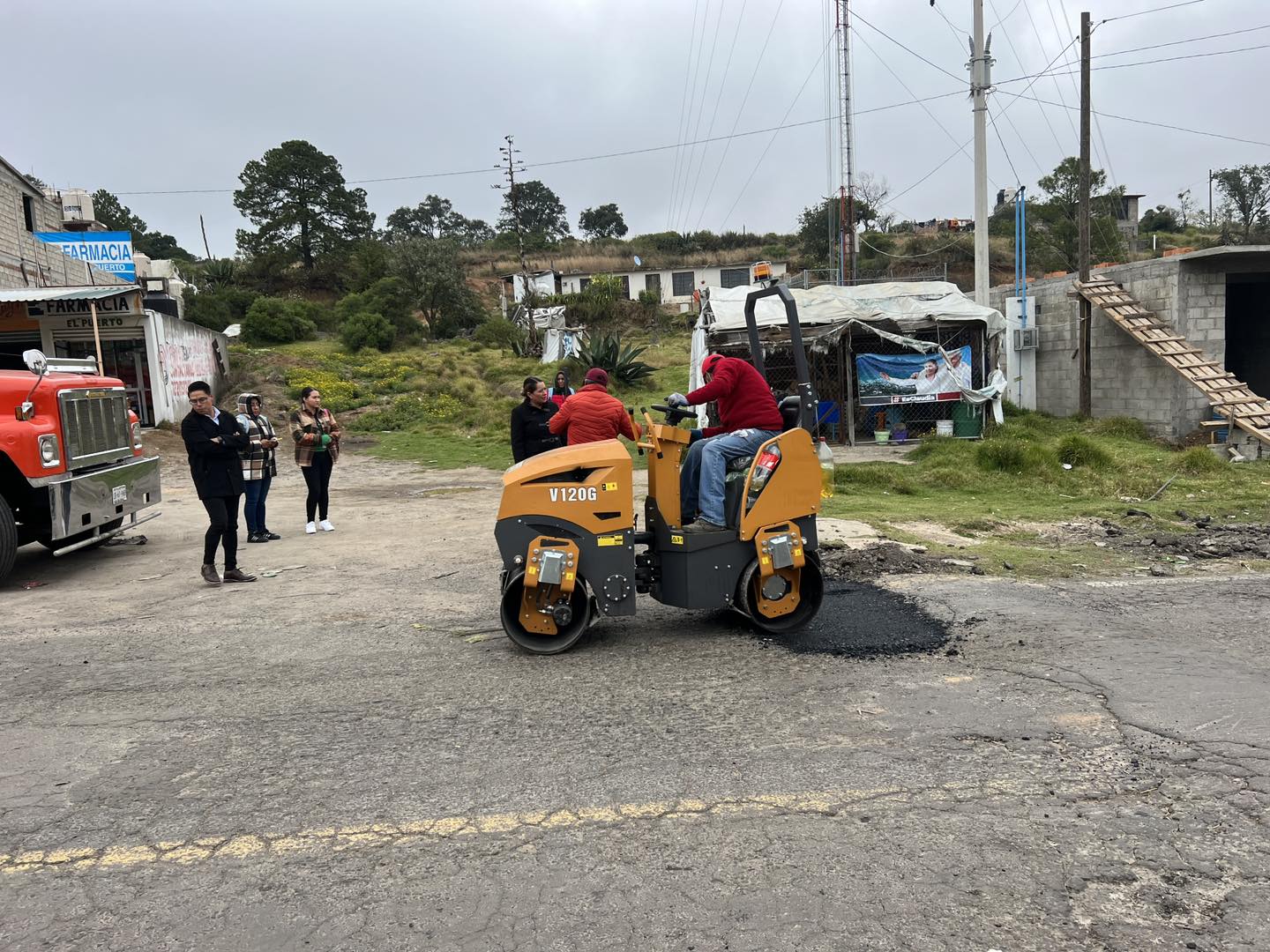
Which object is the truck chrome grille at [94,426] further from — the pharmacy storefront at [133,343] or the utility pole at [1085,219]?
the utility pole at [1085,219]

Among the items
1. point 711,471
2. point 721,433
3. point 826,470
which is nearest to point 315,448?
point 721,433

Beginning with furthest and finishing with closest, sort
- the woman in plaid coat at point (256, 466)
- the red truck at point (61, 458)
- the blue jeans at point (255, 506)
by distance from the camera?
1. the blue jeans at point (255, 506)
2. the woman in plaid coat at point (256, 466)
3. the red truck at point (61, 458)

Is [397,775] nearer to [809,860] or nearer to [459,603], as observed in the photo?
[809,860]

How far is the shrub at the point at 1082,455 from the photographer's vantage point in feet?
44.2

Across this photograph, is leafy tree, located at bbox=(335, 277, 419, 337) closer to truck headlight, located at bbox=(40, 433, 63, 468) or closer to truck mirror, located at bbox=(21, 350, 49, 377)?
truck mirror, located at bbox=(21, 350, 49, 377)

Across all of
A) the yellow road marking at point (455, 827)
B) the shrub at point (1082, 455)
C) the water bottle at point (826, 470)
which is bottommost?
the yellow road marking at point (455, 827)

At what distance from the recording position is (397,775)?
395 cm

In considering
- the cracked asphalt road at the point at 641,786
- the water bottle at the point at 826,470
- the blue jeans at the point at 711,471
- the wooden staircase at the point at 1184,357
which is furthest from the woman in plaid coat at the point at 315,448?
the wooden staircase at the point at 1184,357

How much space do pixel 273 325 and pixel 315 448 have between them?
1114 inches

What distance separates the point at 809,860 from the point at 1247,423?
16073mm

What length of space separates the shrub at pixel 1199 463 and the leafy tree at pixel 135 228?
63.5 meters

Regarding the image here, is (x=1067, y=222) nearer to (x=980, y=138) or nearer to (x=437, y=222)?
(x=980, y=138)

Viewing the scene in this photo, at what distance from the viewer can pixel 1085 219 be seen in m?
20.0

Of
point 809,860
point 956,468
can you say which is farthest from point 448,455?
point 809,860
